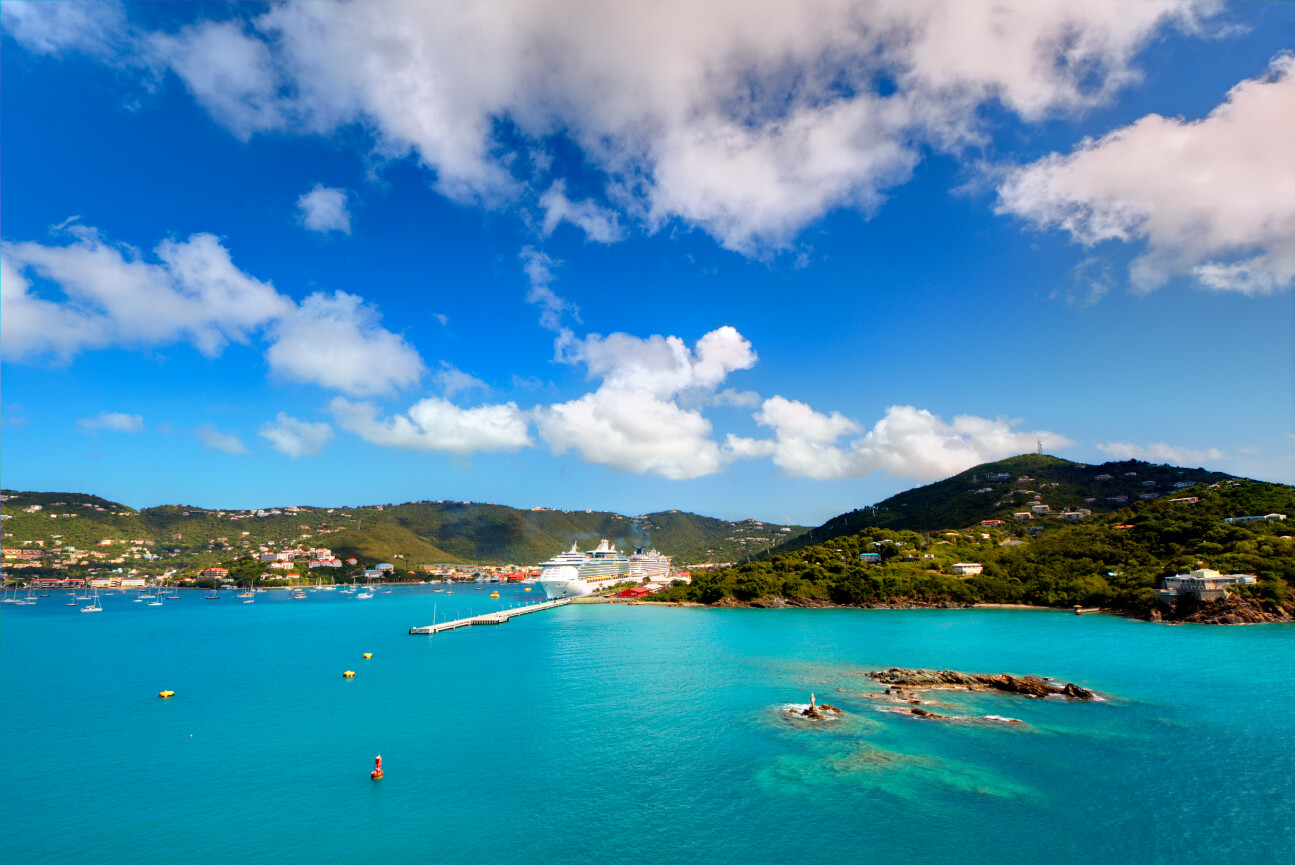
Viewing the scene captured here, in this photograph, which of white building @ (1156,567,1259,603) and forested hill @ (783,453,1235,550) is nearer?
white building @ (1156,567,1259,603)

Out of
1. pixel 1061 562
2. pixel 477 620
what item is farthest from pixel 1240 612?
pixel 477 620

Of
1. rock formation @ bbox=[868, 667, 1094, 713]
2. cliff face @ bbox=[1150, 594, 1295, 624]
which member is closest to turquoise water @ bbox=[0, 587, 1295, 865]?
rock formation @ bbox=[868, 667, 1094, 713]

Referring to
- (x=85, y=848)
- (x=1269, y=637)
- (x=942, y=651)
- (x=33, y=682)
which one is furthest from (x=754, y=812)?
(x=1269, y=637)

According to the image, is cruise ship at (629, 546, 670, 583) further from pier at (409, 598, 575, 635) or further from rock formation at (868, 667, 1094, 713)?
rock formation at (868, 667, 1094, 713)

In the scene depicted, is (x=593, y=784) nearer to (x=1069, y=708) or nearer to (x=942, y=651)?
(x=1069, y=708)

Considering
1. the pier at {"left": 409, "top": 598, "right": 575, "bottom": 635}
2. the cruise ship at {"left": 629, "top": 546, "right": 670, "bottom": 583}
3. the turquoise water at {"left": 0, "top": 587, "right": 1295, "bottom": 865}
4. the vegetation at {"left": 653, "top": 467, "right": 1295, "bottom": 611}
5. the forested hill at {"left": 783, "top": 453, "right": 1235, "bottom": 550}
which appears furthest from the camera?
the cruise ship at {"left": 629, "top": 546, "right": 670, "bottom": 583}
